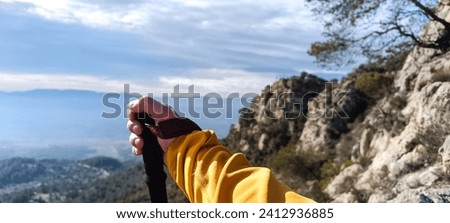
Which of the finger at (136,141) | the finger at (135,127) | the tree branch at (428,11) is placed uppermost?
the tree branch at (428,11)

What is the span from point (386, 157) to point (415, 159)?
331 cm

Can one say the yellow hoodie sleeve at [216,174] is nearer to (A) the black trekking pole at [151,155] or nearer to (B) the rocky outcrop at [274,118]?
(A) the black trekking pole at [151,155]

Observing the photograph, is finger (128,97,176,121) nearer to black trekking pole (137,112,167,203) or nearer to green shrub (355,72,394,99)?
black trekking pole (137,112,167,203)

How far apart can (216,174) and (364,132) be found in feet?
67.7

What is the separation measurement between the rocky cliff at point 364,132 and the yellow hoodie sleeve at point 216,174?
2374mm

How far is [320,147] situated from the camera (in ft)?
114

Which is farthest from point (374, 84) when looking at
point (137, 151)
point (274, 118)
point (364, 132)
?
point (137, 151)

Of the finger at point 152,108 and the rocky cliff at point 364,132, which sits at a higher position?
the finger at point 152,108

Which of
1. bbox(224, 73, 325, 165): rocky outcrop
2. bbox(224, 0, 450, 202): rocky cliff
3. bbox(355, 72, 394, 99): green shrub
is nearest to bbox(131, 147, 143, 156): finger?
bbox(224, 0, 450, 202): rocky cliff

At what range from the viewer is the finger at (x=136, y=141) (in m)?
2.12

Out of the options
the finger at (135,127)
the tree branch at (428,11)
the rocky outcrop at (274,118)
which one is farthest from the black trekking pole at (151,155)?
the rocky outcrop at (274,118)

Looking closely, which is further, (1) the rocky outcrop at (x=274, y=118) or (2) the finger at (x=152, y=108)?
(1) the rocky outcrop at (x=274, y=118)
